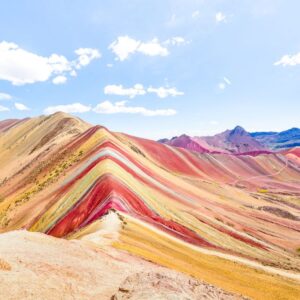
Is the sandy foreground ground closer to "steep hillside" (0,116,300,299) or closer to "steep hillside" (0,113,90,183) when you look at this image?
"steep hillside" (0,116,300,299)

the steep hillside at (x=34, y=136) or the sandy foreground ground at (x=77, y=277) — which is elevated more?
the steep hillside at (x=34, y=136)

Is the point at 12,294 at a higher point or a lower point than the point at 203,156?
lower

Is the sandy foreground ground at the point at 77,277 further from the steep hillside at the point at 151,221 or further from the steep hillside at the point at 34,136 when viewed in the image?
the steep hillside at the point at 34,136

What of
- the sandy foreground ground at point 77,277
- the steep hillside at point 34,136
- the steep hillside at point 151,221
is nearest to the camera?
the sandy foreground ground at point 77,277

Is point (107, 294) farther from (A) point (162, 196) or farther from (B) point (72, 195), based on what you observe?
(A) point (162, 196)

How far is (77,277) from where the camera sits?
1667cm

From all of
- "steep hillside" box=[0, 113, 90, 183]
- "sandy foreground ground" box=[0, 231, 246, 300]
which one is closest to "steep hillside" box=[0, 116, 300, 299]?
"sandy foreground ground" box=[0, 231, 246, 300]

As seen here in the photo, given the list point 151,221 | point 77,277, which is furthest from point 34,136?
point 77,277

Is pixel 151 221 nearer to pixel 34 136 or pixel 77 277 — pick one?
pixel 77 277

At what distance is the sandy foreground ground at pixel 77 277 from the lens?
14.5m

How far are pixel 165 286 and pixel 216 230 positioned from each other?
32516 mm

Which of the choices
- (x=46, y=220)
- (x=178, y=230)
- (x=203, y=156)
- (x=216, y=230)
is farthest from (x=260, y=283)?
(x=203, y=156)

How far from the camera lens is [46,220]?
4228 centimetres

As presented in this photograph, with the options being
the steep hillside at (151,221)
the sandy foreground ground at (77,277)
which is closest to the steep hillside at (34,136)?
the steep hillside at (151,221)
